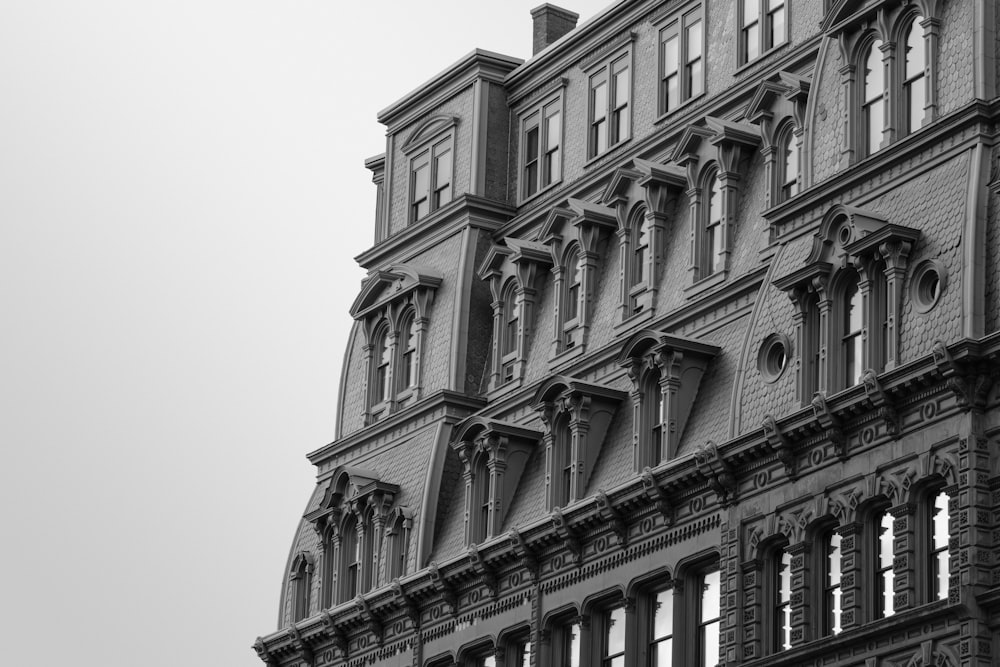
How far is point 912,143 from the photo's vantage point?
55969mm

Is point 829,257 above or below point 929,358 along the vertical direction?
above

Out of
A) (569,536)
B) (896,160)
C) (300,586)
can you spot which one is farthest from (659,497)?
(300,586)

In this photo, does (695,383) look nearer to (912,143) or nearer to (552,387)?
(552,387)

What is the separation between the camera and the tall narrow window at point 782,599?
56.8 meters

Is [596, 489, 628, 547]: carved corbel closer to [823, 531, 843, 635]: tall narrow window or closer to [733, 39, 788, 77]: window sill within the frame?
[823, 531, 843, 635]: tall narrow window

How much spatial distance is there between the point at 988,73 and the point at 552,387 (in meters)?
16.4

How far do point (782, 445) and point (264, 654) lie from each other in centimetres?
2546

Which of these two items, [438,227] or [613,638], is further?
[438,227]

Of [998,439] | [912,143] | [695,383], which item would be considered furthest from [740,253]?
[998,439]

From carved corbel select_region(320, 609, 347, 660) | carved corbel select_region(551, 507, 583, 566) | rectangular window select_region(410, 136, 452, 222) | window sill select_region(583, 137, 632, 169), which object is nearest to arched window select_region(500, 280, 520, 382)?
window sill select_region(583, 137, 632, 169)

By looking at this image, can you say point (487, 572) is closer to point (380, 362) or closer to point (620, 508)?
point (620, 508)

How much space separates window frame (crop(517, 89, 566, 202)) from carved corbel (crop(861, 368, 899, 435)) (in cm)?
2041

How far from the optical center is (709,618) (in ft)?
198

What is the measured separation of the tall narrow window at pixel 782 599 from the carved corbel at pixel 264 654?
78.1ft
